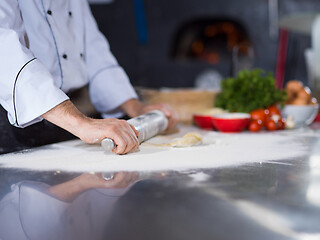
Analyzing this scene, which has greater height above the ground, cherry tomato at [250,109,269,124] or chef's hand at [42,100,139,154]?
chef's hand at [42,100,139,154]

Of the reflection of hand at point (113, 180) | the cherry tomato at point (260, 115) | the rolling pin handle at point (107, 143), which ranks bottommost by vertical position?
the cherry tomato at point (260, 115)

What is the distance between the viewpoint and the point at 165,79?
13.7 ft

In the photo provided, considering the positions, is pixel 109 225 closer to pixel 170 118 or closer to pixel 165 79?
pixel 170 118

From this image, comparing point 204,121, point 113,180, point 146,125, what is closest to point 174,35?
point 204,121

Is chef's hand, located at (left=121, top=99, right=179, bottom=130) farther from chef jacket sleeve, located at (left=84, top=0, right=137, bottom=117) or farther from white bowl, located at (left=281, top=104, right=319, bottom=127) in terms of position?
white bowl, located at (left=281, top=104, right=319, bottom=127)

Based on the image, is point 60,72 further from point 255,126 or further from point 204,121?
point 255,126

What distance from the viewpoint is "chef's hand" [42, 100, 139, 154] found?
32.4 inches

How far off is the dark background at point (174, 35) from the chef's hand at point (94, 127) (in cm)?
331

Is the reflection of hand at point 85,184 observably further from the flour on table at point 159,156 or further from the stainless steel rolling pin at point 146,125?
the stainless steel rolling pin at point 146,125

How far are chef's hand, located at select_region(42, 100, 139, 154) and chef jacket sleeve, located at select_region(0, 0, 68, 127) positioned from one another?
0.09 ft

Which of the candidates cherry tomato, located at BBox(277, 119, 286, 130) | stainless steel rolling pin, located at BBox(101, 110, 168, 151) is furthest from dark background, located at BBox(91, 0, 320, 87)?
stainless steel rolling pin, located at BBox(101, 110, 168, 151)

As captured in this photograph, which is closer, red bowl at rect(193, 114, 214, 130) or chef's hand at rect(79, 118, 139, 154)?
chef's hand at rect(79, 118, 139, 154)

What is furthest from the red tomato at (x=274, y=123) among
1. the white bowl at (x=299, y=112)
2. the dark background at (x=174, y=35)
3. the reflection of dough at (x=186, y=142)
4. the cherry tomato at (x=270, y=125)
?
the dark background at (x=174, y=35)

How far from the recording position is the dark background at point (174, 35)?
3941 millimetres
